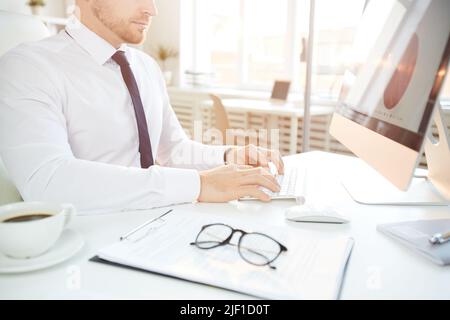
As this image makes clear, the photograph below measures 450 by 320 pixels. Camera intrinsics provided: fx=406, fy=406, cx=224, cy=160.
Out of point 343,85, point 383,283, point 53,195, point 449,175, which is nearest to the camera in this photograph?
point 383,283

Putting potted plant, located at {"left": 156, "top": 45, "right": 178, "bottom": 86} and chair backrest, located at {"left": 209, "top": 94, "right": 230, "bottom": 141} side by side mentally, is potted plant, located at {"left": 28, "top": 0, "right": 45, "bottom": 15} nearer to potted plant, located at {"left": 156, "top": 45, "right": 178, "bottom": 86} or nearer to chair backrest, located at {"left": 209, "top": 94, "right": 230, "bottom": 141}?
potted plant, located at {"left": 156, "top": 45, "right": 178, "bottom": 86}

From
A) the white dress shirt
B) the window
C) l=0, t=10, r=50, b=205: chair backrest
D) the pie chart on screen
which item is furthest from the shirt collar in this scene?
the window

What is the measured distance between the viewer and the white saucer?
1.72 feet

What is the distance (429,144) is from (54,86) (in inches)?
36.3

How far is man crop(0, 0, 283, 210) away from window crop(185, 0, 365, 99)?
2.35 meters

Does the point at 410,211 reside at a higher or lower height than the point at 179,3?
lower

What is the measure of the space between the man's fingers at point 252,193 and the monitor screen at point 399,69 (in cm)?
26

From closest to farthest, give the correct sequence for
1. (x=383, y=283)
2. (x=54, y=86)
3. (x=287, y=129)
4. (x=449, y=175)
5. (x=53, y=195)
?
(x=383, y=283), (x=53, y=195), (x=449, y=175), (x=54, y=86), (x=287, y=129)

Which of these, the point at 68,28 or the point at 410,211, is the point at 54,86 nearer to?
the point at 68,28

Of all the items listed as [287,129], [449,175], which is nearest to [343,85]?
[449,175]

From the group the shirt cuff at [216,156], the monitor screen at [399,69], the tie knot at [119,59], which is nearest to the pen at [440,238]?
the monitor screen at [399,69]

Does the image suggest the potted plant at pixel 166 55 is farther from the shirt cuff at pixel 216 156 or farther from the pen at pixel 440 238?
the pen at pixel 440 238

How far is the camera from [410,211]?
83 cm

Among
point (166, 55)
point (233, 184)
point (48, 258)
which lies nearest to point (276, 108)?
point (166, 55)
